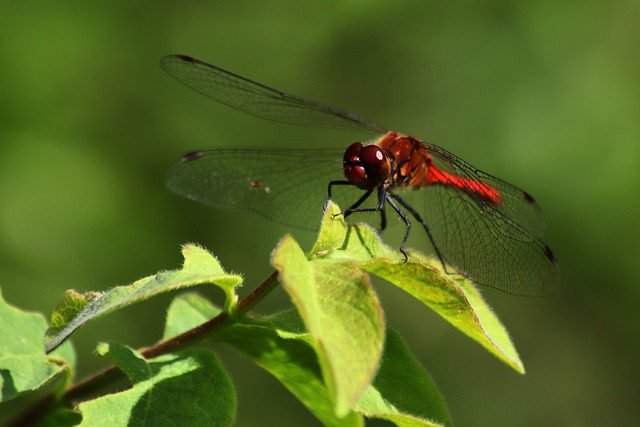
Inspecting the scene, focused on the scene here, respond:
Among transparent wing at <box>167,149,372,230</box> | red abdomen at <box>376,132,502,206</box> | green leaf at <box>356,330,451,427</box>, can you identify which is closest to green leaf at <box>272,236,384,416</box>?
green leaf at <box>356,330,451,427</box>

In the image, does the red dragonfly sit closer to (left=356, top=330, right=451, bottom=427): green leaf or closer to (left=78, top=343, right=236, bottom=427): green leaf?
(left=356, top=330, right=451, bottom=427): green leaf

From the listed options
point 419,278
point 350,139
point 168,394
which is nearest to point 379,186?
point 419,278

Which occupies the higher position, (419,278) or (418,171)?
(419,278)

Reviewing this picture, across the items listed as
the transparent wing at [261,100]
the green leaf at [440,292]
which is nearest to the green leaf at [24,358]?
the green leaf at [440,292]

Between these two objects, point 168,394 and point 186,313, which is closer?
point 168,394

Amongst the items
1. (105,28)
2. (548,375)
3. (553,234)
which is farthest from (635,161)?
(105,28)

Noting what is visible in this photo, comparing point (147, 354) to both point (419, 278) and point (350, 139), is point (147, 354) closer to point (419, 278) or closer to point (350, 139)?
point (419, 278)

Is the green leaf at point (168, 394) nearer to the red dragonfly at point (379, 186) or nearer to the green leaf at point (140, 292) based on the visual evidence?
the green leaf at point (140, 292)
